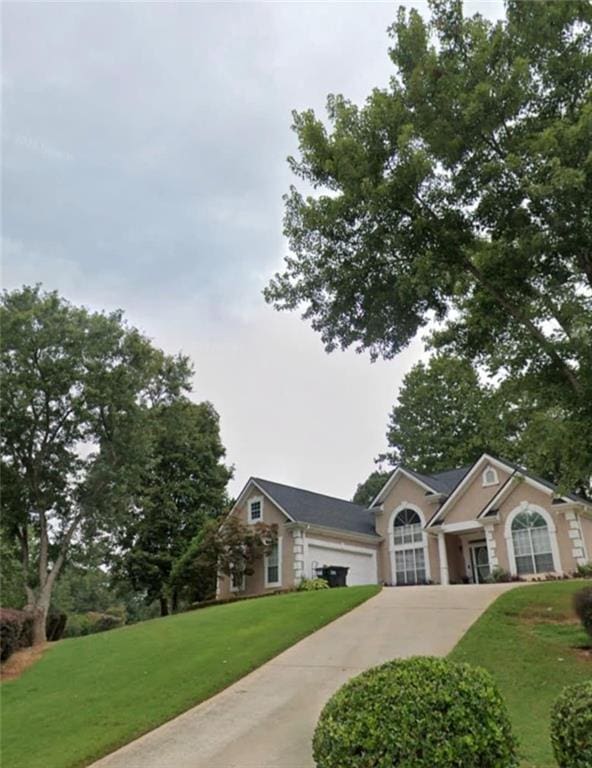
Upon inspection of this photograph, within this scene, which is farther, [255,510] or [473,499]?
[255,510]

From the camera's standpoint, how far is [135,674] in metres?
10.3

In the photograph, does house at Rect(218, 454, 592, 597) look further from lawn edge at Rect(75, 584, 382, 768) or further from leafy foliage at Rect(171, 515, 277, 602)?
lawn edge at Rect(75, 584, 382, 768)

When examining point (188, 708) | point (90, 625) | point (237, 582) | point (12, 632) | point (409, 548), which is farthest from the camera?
point (90, 625)

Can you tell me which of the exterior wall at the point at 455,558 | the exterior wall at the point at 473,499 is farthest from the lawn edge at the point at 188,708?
the exterior wall at the point at 455,558

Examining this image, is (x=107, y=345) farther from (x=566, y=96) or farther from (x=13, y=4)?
(x=566, y=96)

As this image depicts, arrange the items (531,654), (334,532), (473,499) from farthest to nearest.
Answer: (334,532) < (473,499) < (531,654)

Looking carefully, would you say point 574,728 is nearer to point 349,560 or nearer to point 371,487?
point 349,560

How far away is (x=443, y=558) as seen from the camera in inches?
943

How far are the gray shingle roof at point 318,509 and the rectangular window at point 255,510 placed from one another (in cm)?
77

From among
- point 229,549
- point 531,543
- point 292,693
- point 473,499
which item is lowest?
point 292,693

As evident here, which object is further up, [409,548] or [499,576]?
[409,548]

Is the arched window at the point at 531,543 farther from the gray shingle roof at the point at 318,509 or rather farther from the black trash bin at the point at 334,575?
the gray shingle roof at the point at 318,509

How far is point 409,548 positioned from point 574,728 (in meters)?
23.0

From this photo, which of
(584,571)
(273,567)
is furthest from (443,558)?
(273,567)
